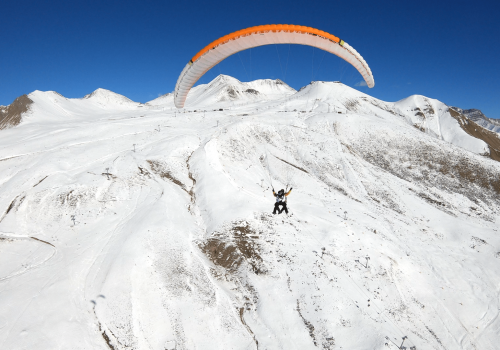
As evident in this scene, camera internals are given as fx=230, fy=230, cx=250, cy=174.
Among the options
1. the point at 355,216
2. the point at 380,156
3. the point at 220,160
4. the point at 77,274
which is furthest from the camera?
the point at 380,156

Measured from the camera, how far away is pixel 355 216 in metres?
20.5

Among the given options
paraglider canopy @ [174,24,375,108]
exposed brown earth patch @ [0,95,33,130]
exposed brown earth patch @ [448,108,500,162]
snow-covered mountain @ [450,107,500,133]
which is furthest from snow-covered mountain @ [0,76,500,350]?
snow-covered mountain @ [450,107,500,133]

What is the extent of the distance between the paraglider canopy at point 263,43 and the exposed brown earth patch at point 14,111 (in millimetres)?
56378

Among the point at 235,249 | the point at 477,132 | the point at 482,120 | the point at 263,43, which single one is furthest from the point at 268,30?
the point at 482,120

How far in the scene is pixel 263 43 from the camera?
15852 millimetres

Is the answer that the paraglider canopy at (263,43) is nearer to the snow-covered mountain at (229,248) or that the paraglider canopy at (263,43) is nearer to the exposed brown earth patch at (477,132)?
the snow-covered mountain at (229,248)

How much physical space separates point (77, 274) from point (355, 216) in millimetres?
20605

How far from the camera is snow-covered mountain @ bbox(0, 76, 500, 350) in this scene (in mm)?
11320

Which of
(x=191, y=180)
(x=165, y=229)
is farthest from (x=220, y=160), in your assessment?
(x=165, y=229)

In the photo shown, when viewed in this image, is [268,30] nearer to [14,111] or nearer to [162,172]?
[162,172]

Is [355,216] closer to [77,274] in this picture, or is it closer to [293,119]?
[77,274]

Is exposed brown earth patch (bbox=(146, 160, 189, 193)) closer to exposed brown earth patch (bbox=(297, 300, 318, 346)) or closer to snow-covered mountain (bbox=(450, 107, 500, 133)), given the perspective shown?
exposed brown earth patch (bbox=(297, 300, 318, 346))

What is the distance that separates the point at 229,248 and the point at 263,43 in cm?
1421

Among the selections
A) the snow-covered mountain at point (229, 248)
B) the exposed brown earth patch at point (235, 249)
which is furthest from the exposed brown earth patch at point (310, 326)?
the exposed brown earth patch at point (235, 249)
